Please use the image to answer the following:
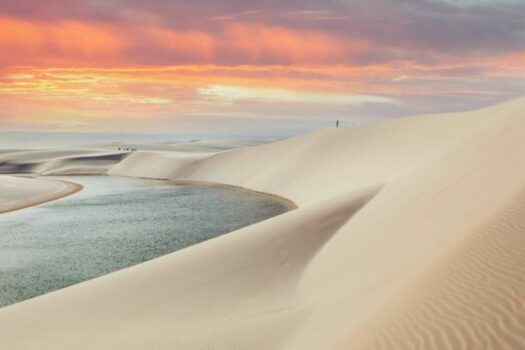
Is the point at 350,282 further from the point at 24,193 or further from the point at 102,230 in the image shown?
the point at 24,193

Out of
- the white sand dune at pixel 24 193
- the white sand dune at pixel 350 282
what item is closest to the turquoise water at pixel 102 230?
the white sand dune at pixel 24 193

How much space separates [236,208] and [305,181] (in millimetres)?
10700

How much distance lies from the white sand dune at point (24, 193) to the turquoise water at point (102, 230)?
1.68 metres

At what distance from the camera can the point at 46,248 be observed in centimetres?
2123

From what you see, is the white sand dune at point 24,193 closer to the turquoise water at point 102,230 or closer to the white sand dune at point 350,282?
the turquoise water at point 102,230

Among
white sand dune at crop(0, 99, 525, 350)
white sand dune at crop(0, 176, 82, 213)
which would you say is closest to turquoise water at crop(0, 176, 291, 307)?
white sand dune at crop(0, 176, 82, 213)

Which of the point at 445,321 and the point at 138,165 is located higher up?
the point at 445,321

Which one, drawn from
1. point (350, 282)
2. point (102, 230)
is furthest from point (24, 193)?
point (350, 282)

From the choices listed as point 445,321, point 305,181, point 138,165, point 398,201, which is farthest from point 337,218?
point 138,165

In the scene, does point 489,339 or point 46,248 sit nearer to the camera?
point 489,339

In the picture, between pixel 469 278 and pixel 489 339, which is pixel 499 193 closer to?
pixel 469 278

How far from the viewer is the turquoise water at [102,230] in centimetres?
1706

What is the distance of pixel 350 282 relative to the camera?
10.3m

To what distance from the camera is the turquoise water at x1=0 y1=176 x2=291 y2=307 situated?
17062mm
